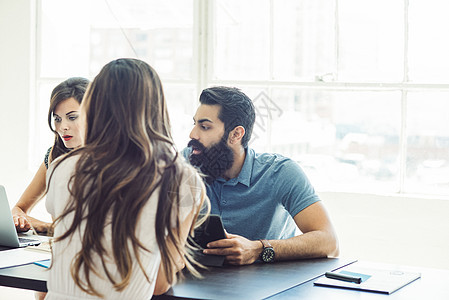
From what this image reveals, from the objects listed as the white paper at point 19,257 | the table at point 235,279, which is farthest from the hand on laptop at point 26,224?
the table at point 235,279

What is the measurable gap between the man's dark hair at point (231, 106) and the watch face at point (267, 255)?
72 cm

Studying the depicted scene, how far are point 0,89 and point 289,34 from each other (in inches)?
89.1

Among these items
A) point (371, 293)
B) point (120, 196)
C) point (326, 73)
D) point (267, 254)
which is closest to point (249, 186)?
point (267, 254)

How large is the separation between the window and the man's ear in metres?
1.11

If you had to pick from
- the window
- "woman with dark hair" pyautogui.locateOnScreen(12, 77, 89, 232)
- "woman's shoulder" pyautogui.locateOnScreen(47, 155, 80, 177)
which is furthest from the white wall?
"woman's shoulder" pyautogui.locateOnScreen(47, 155, 80, 177)

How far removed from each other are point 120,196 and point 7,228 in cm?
99

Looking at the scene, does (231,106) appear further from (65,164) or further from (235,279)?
(65,164)

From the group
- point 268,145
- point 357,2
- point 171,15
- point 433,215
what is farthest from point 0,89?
point 433,215

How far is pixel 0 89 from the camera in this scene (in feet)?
15.0

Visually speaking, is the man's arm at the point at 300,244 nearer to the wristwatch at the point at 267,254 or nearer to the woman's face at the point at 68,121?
the wristwatch at the point at 267,254

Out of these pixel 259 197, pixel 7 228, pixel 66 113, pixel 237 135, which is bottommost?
pixel 7 228

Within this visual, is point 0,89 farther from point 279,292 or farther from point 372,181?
point 279,292

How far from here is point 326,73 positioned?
380cm

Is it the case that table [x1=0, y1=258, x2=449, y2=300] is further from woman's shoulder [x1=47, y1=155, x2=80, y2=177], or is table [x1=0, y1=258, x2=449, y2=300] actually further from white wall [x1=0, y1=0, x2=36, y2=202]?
white wall [x1=0, y1=0, x2=36, y2=202]
